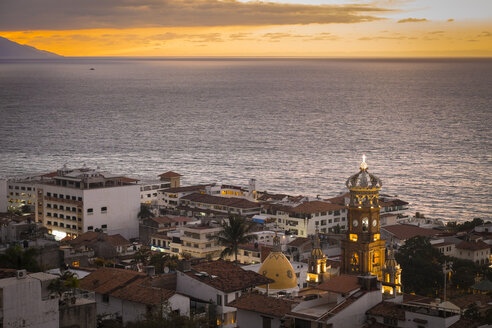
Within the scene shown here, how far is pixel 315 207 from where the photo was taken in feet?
265

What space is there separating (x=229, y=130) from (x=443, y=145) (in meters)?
49.4

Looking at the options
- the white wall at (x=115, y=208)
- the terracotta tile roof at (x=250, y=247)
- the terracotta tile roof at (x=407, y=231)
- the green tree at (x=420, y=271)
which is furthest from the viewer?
the white wall at (x=115, y=208)

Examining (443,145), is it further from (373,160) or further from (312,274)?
(312,274)

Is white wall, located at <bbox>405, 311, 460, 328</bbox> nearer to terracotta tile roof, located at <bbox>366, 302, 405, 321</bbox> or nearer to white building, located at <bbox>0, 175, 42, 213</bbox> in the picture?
terracotta tile roof, located at <bbox>366, 302, 405, 321</bbox>

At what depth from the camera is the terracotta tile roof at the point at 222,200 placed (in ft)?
272

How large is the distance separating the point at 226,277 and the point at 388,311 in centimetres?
873

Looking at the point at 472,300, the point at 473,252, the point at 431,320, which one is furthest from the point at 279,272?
the point at 473,252

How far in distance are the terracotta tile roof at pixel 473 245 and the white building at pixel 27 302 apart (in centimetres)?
4321

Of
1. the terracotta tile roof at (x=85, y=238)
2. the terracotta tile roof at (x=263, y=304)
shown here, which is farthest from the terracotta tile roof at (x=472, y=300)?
the terracotta tile roof at (x=85, y=238)

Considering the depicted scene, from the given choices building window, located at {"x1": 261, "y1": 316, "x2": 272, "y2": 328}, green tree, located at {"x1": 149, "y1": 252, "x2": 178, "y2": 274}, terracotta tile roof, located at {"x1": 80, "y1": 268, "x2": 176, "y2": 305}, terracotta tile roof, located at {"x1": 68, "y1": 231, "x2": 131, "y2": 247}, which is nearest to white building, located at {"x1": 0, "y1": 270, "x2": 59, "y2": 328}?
terracotta tile roof, located at {"x1": 80, "y1": 268, "x2": 176, "y2": 305}

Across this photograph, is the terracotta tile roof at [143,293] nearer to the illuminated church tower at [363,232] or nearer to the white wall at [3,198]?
the illuminated church tower at [363,232]

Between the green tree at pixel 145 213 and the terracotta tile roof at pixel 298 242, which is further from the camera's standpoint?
the green tree at pixel 145 213

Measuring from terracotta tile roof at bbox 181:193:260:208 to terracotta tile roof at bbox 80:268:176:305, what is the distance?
138 ft

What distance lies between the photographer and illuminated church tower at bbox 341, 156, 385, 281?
44.9m
